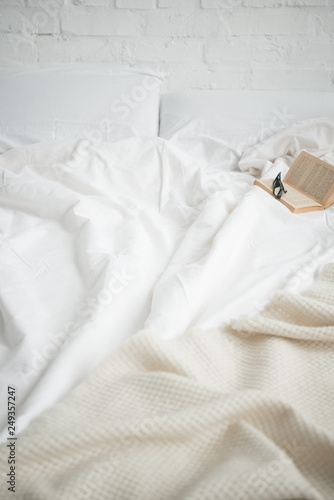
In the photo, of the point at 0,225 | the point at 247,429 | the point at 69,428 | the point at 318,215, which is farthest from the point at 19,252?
the point at 318,215

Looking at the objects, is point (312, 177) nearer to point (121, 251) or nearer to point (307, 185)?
point (307, 185)

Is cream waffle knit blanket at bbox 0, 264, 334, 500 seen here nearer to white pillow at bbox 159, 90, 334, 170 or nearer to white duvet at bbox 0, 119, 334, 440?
white duvet at bbox 0, 119, 334, 440

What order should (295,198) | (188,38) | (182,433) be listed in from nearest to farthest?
(182,433) → (295,198) → (188,38)

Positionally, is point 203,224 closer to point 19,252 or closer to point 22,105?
point 19,252

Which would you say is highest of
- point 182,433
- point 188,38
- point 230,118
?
point 188,38

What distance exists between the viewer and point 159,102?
1950 mm

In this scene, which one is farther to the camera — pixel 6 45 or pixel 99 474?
pixel 6 45

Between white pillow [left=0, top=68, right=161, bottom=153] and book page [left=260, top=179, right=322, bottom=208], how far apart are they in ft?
1.89

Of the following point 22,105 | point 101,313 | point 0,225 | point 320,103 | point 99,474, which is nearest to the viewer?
point 99,474

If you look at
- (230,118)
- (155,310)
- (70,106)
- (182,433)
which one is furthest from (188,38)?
(182,433)

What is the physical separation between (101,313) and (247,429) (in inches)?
13.0

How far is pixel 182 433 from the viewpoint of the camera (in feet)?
1.74

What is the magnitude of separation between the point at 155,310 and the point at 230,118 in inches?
46.9

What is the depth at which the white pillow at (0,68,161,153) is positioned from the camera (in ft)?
5.30
